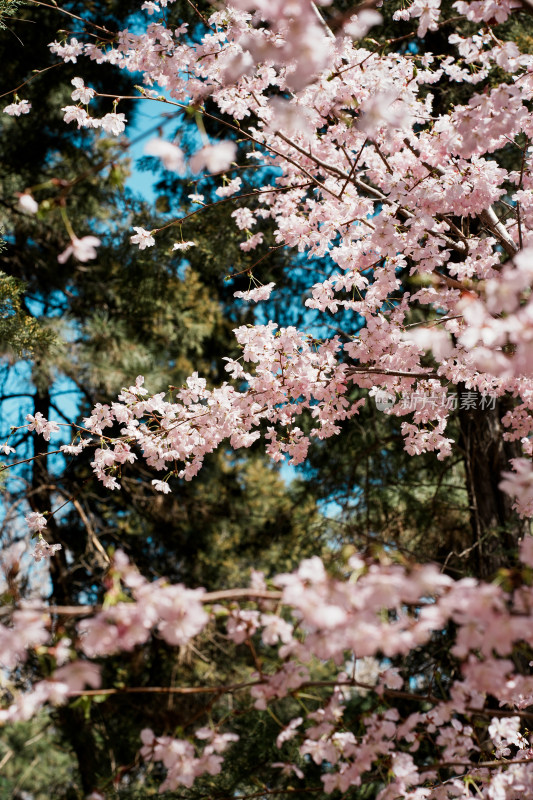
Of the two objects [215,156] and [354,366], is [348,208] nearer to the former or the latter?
[354,366]

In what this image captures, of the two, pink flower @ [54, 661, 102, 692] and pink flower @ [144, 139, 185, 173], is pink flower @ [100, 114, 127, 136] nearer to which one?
pink flower @ [144, 139, 185, 173]

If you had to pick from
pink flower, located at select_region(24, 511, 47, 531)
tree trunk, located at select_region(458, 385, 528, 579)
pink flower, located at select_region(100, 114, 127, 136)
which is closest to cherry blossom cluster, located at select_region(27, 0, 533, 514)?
pink flower, located at select_region(100, 114, 127, 136)

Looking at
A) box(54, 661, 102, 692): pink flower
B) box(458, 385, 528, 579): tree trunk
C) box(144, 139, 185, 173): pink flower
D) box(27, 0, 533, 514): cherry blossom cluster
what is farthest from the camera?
box(458, 385, 528, 579): tree trunk

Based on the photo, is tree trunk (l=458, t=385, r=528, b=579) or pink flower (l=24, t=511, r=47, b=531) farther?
tree trunk (l=458, t=385, r=528, b=579)

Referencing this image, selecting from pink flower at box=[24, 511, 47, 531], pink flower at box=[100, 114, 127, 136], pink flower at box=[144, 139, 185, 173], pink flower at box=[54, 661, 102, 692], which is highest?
pink flower at box=[100, 114, 127, 136]

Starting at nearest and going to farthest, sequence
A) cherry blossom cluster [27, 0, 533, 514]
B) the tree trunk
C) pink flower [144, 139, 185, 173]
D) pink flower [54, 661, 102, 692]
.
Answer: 1. pink flower [54, 661, 102, 692]
2. pink flower [144, 139, 185, 173]
3. cherry blossom cluster [27, 0, 533, 514]
4. the tree trunk

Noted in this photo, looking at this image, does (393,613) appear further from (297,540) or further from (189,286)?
(189,286)

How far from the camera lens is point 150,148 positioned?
1.55 m

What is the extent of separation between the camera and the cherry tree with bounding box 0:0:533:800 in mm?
1284

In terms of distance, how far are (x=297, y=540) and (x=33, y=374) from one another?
9.71 feet

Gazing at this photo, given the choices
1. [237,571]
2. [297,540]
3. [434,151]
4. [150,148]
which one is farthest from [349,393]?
[150,148]

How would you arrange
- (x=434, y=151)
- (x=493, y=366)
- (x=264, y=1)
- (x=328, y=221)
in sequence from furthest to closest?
(x=328, y=221)
(x=434, y=151)
(x=264, y=1)
(x=493, y=366)

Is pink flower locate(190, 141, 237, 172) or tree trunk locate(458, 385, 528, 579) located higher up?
tree trunk locate(458, 385, 528, 579)

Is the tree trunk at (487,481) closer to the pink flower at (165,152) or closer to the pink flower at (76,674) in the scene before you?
the pink flower at (165,152)
